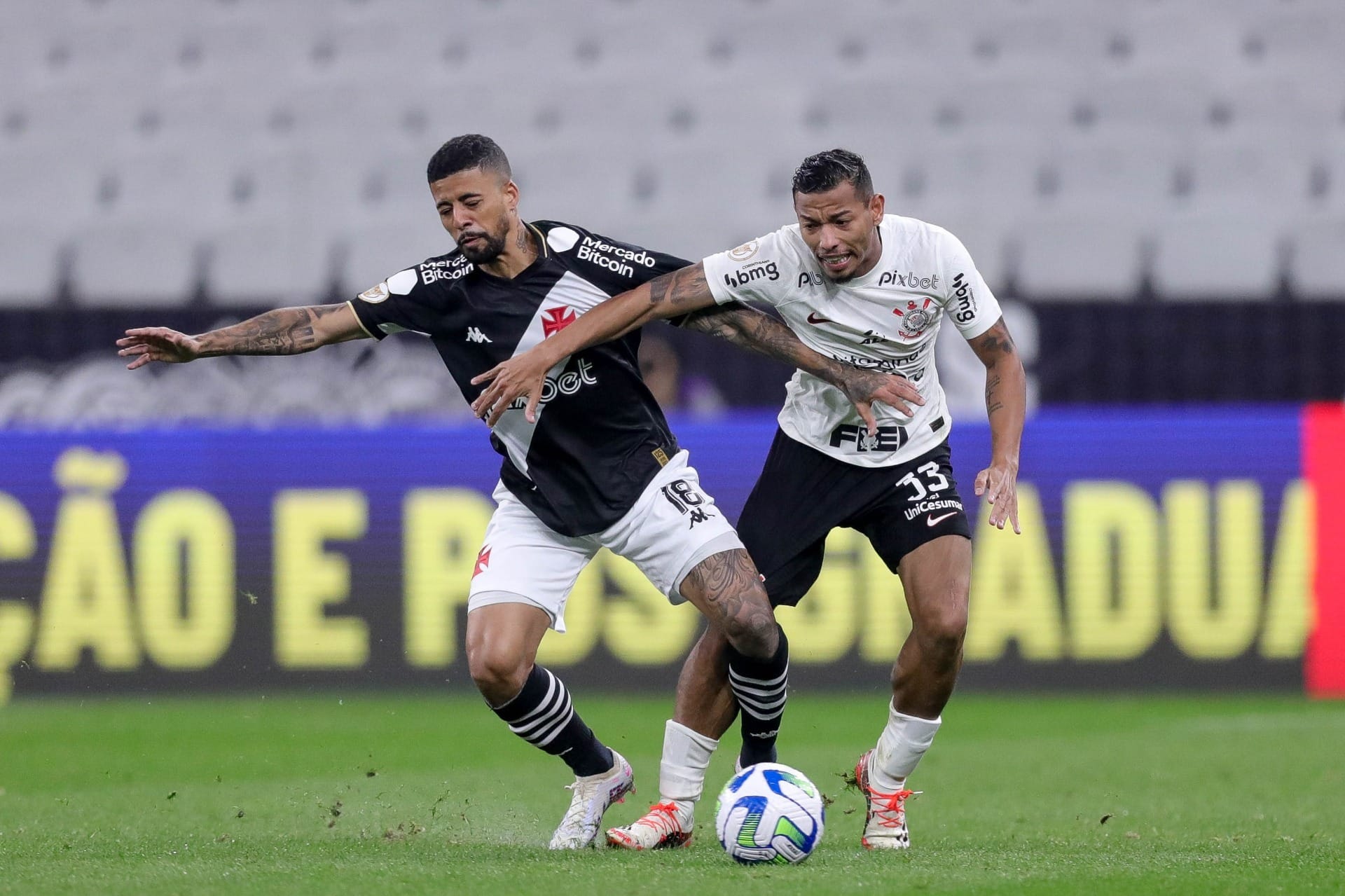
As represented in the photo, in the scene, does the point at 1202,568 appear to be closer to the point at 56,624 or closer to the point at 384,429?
the point at 384,429

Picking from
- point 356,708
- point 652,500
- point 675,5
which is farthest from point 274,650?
point 675,5

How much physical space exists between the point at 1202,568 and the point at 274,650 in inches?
214

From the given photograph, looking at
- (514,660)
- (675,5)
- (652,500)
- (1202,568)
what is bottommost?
(1202,568)

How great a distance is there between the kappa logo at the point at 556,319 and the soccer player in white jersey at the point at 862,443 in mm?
143

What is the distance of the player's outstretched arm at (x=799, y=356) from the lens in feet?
17.4

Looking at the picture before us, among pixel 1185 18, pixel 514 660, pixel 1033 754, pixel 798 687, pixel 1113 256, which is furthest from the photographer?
pixel 1185 18

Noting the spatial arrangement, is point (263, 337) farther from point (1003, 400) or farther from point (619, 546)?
point (1003, 400)

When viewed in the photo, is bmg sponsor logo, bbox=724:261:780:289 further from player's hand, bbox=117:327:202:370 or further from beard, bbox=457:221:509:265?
player's hand, bbox=117:327:202:370

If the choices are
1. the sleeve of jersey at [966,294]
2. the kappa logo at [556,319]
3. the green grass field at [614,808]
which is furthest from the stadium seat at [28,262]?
the sleeve of jersey at [966,294]

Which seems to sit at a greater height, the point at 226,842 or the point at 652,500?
the point at 652,500

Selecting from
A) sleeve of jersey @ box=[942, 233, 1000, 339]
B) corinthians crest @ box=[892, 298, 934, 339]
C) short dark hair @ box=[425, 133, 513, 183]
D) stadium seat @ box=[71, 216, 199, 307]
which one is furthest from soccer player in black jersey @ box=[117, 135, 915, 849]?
stadium seat @ box=[71, 216, 199, 307]

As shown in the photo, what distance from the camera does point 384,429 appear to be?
32.7 feet

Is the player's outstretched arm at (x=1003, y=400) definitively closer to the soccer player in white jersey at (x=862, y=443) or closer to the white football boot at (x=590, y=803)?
→ the soccer player in white jersey at (x=862, y=443)

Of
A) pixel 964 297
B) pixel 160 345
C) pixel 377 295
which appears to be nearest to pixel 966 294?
pixel 964 297
